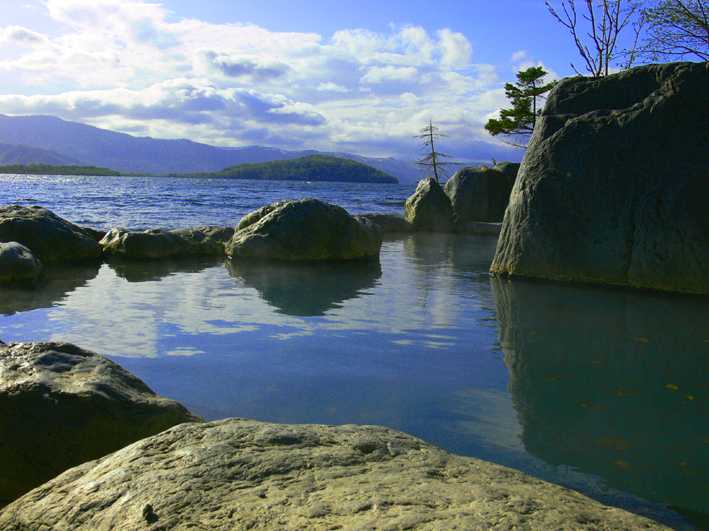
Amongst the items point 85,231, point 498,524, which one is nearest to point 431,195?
point 85,231

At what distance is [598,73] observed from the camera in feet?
73.6

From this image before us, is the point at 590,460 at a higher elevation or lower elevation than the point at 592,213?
lower

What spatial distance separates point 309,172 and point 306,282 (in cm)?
12990

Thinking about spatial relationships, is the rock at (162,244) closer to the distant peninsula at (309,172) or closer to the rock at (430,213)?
the rock at (430,213)

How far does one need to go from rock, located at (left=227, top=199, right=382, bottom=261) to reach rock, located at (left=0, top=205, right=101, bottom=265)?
2.99m

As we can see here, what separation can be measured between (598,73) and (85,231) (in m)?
18.3

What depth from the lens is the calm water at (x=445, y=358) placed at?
405 cm

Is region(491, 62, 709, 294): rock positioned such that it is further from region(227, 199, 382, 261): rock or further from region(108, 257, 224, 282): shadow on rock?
region(108, 257, 224, 282): shadow on rock

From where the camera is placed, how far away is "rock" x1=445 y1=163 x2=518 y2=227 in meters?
25.1

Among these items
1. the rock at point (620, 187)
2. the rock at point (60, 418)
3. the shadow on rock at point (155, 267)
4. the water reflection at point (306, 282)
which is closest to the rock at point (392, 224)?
the water reflection at point (306, 282)

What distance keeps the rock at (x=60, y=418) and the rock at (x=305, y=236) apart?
891cm

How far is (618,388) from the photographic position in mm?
5195

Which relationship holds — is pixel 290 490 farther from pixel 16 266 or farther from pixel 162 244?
pixel 162 244

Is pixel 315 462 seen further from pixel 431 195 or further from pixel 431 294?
pixel 431 195
